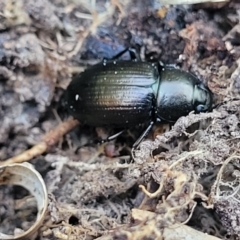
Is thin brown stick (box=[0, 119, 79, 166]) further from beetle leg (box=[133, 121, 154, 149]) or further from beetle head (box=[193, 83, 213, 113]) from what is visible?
beetle head (box=[193, 83, 213, 113])

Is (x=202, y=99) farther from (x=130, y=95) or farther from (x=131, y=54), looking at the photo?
(x=131, y=54)

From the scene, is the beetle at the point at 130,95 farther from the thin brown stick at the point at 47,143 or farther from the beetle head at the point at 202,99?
the thin brown stick at the point at 47,143

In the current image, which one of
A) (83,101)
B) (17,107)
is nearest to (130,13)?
(83,101)

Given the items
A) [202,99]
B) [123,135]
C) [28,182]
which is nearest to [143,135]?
[123,135]

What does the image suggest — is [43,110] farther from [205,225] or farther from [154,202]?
[205,225]

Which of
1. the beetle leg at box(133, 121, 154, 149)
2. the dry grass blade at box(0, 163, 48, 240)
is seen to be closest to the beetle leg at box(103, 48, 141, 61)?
the beetle leg at box(133, 121, 154, 149)

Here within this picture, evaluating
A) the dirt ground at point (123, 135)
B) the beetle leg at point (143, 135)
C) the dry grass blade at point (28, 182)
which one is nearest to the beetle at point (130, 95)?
the beetle leg at point (143, 135)
